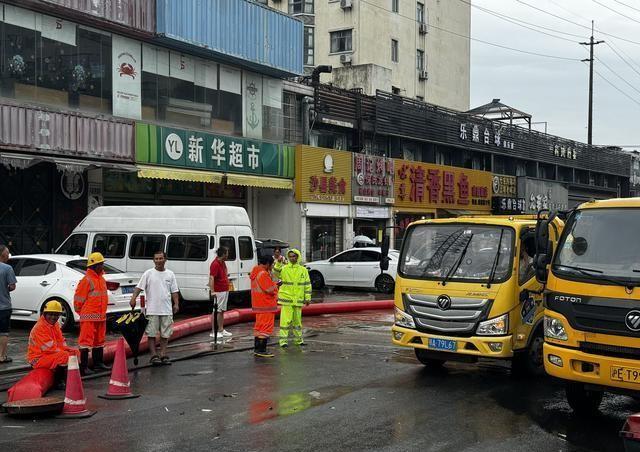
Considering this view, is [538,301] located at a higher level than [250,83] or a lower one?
lower

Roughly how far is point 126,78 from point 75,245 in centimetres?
584

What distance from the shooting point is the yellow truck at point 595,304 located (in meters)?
6.99

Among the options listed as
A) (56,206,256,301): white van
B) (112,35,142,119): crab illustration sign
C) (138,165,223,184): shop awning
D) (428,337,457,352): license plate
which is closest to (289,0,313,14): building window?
(138,165,223,184): shop awning

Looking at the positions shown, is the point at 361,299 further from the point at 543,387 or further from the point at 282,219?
the point at 543,387

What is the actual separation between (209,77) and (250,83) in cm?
222

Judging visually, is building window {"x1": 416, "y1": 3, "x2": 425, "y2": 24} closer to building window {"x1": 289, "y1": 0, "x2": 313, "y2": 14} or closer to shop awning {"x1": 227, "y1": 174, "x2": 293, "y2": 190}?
building window {"x1": 289, "y1": 0, "x2": 313, "y2": 14}

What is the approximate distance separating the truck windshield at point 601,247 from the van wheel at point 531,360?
7.75ft

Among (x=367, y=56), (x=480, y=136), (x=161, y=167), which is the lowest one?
(x=161, y=167)

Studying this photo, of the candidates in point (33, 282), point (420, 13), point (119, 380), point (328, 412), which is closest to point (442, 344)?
point (328, 412)

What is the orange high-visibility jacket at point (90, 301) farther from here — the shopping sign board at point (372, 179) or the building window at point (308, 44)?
the building window at point (308, 44)

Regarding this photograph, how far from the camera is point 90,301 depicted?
32.7 feet

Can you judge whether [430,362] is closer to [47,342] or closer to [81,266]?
[47,342]

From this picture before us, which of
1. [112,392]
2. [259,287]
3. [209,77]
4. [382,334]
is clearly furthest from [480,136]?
[112,392]

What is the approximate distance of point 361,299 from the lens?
21594mm
